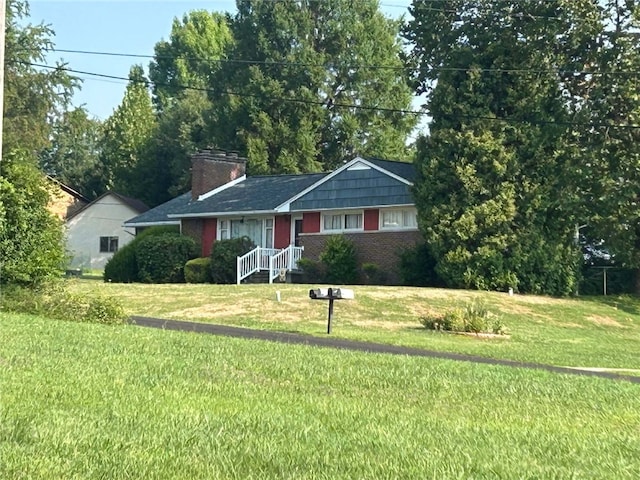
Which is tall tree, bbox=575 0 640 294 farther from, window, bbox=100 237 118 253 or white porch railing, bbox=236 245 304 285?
window, bbox=100 237 118 253

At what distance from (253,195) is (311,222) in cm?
494

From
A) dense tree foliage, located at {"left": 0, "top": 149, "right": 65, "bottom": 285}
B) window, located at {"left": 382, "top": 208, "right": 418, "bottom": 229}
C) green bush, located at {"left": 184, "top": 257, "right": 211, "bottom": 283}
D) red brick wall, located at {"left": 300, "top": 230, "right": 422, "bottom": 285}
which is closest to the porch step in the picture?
green bush, located at {"left": 184, "top": 257, "right": 211, "bottom": 283}

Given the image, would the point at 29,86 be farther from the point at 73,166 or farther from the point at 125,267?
the point at 73,166

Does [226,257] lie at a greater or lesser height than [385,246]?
lesser

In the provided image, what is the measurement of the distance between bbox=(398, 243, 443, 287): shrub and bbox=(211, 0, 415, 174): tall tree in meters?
25.5

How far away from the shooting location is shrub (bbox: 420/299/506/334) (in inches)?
875

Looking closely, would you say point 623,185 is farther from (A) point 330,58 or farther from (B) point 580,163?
(A) point 330,58

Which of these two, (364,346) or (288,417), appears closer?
(288,417)

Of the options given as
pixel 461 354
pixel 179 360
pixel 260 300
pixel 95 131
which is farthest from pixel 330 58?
pixel 179 360

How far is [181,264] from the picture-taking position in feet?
133

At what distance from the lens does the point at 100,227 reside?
6500 centimetres

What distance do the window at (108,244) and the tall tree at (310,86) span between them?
1080 cm

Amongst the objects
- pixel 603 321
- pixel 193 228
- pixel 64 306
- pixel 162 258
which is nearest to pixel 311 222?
pixel 162 258

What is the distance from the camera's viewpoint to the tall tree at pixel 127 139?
7150cm
